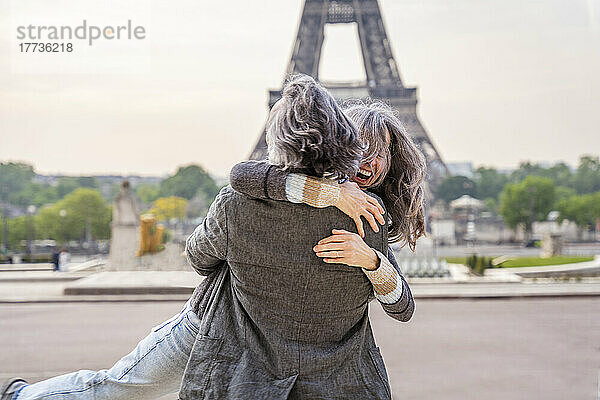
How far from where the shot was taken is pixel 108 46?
1792 cm

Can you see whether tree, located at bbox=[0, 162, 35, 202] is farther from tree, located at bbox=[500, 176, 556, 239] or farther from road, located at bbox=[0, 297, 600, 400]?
road, located at bbox=[0, 297, 600, 400]

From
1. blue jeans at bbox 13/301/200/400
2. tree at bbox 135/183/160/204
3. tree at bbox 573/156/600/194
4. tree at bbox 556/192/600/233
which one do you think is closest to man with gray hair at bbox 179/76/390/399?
blue jeans at bbox 13/301/200/400

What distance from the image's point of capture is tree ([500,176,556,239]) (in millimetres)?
27375

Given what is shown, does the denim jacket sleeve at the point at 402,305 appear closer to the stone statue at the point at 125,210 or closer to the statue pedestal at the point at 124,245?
the statue pedestal at the point at 124,245

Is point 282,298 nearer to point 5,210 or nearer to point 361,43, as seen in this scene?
point 361,43

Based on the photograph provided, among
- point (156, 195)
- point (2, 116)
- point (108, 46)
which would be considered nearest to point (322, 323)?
point (108, 46)

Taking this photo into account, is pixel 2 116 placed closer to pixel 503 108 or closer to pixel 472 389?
pixel 503 108

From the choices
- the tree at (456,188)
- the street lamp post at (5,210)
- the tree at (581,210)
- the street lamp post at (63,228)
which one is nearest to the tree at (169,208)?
the street lamp post at (63,228)

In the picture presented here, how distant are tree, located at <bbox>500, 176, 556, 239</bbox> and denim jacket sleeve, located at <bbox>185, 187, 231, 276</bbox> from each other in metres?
27.1

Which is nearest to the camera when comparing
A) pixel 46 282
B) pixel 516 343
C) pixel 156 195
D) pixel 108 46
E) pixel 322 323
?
pixel 322 323

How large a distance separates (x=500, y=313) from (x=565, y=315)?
54 centimetres

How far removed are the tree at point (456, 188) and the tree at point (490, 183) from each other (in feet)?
6.82

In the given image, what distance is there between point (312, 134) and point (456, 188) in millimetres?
31018

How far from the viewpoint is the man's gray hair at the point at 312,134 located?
1211 millimetres
